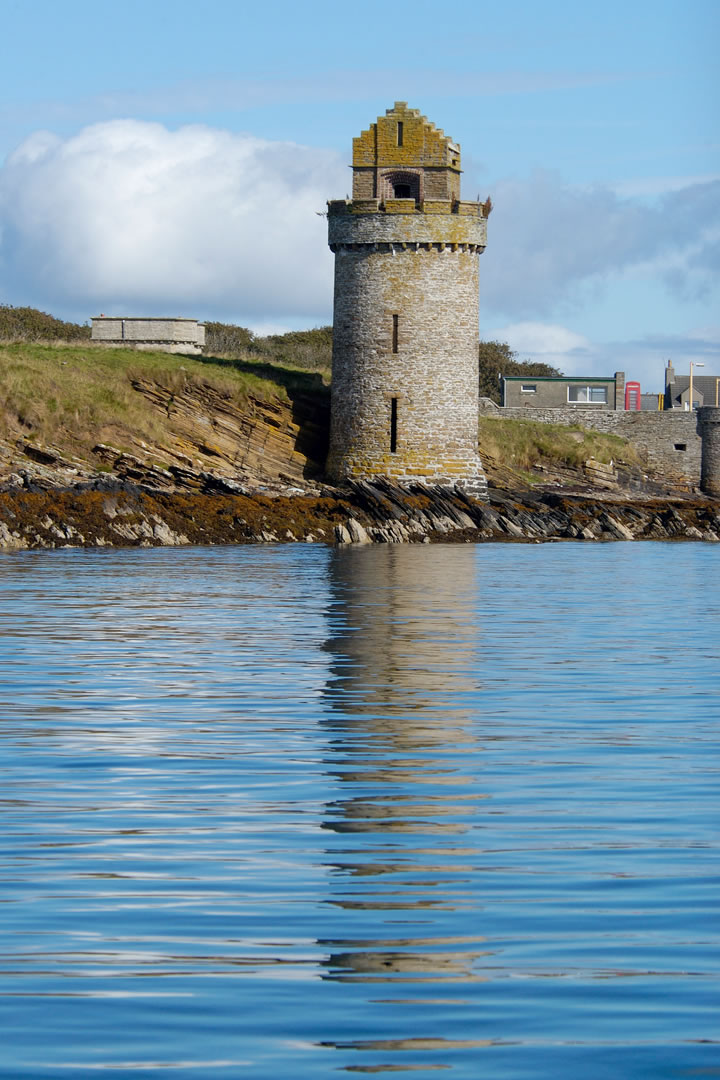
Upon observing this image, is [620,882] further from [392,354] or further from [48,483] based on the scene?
[392,354]

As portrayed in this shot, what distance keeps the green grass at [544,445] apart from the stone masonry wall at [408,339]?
7.25m

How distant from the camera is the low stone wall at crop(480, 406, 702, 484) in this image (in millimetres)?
66375

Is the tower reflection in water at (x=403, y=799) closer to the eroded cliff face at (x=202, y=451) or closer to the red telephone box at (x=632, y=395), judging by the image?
the eroded cliff face at (x=202, y=451)

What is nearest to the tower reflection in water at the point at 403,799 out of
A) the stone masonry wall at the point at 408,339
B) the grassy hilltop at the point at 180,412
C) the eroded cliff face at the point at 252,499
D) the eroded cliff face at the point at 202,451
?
the eroded cliff face at the point at 252,499

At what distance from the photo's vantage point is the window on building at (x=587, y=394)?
269 ft

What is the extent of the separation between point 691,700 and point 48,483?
2534 cm

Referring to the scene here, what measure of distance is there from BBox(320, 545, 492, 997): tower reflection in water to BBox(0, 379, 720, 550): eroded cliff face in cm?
1557

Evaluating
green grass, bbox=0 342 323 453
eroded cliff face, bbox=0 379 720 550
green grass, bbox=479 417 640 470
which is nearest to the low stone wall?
green grass, bbox=479 417 640 470

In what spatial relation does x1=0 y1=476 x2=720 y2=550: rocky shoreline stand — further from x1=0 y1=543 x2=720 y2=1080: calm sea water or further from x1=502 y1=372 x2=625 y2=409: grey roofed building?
x1=502 y1=372 x2=625 y2=409: grey roofed building

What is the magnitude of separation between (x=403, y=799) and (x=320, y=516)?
3329 centimetres

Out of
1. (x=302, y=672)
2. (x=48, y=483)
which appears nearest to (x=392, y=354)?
(x=48, y=483)

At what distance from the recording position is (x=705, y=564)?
37.0m

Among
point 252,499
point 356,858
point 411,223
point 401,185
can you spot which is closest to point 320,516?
point 252,499

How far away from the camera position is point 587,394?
270 feet
